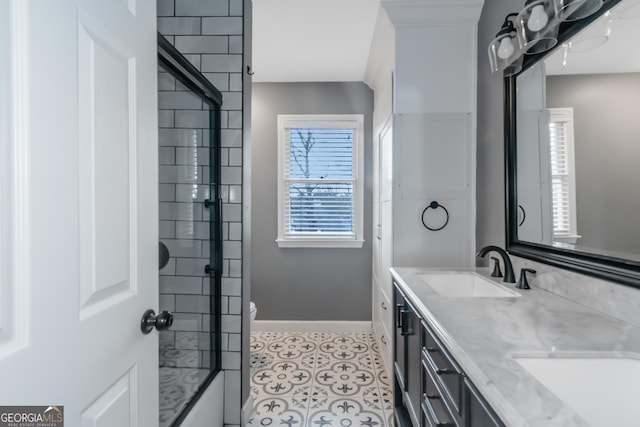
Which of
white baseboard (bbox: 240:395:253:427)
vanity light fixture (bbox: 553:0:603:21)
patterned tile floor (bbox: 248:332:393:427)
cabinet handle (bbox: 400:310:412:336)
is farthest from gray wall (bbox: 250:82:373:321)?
vanity light fixture (bbox: 553:0:603:21)

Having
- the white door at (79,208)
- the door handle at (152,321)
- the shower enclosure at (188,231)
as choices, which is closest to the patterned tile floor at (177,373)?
the shower enclosure at (188,231)

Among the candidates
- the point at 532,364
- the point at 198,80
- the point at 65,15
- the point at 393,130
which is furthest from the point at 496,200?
the point at 65,15

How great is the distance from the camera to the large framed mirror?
3.23ft

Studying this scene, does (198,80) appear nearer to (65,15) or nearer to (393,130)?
(65,15)

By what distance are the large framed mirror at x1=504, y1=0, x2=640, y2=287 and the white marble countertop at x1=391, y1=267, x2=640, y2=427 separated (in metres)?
0.17

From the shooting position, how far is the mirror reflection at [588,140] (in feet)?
3.23

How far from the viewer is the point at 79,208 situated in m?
0.62

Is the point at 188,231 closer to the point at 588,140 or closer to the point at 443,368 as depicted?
the point at 443,368

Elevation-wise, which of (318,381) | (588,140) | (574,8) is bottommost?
(318,381)

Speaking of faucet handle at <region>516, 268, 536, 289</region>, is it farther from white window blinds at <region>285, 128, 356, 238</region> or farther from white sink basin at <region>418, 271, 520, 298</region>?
white window blinds at <region>285, 128, 356, 238</region>

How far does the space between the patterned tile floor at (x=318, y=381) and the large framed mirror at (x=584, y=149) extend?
1.32 metres

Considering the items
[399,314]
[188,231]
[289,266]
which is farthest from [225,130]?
[289,266]

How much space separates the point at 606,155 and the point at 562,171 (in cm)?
20

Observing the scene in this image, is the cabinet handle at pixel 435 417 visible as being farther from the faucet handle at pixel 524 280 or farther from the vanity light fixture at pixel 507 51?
the vanity light fixture at pixel 507 51
